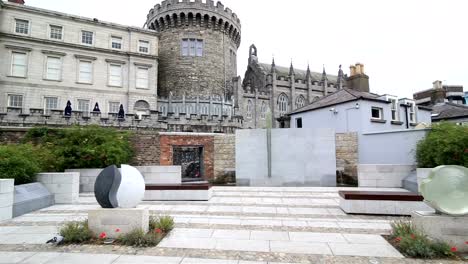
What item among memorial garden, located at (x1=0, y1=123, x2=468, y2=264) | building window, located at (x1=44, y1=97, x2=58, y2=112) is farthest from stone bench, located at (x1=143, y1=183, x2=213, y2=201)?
building window, located at (x1=44, y1=97, x2=58, y2=112)

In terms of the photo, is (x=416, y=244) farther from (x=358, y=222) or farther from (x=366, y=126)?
(x=366, y=126)

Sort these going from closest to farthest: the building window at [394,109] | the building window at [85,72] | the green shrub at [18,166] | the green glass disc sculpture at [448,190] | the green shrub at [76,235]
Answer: the green glass disc sculpture at [448,190] → the green shrub at [76,235] → the green shrub at [18,166] → the building window at [394,109] → the building window at [85,72]

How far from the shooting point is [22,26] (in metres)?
26.6

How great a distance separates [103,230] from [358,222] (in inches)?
239

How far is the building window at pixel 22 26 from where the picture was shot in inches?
1037

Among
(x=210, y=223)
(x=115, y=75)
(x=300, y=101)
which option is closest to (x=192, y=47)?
(x=115, y=75)

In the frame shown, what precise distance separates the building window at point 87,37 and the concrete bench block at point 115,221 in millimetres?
28954

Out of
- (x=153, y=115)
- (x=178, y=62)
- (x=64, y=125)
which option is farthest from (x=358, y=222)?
(x=178, y=62)

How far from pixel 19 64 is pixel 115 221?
2885 cm

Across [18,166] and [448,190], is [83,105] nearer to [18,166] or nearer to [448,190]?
[18,166]

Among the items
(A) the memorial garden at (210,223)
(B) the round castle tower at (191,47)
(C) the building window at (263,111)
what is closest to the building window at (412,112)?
(A) the memorial garden at (210,223)

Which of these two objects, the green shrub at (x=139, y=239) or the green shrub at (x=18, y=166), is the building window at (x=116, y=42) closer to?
the green shrub at (x=18, y=166)

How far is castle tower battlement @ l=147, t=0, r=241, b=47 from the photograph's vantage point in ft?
117

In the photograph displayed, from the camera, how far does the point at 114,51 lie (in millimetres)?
29625
